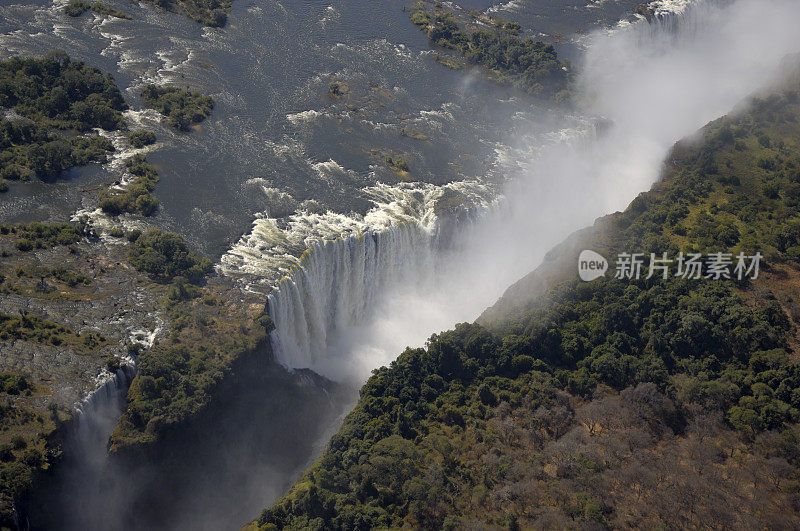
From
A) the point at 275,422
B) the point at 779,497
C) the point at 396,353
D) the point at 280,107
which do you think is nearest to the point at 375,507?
the point at 275,422

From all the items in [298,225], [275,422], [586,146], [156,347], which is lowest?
[275,422]

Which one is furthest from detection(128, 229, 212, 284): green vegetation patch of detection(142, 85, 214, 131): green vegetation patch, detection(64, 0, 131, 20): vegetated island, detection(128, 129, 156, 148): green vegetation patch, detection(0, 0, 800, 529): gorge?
detection(64, 0, 131, 20): vegetated island

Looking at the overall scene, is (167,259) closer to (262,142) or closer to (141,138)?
(141,138)

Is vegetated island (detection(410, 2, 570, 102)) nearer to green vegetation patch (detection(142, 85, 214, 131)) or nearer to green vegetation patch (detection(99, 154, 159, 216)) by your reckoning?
green vegetation patch (detection(142, 85, 214, 131))

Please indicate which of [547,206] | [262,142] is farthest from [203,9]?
[547,206]

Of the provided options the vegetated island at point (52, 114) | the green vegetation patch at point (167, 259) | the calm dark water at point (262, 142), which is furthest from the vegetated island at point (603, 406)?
the vegetated island at point (52, 114)

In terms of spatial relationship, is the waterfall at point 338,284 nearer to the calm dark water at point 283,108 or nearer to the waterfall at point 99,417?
the calm dark water at point 283,108

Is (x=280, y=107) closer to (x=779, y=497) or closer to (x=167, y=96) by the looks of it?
(x=167, y=96)
